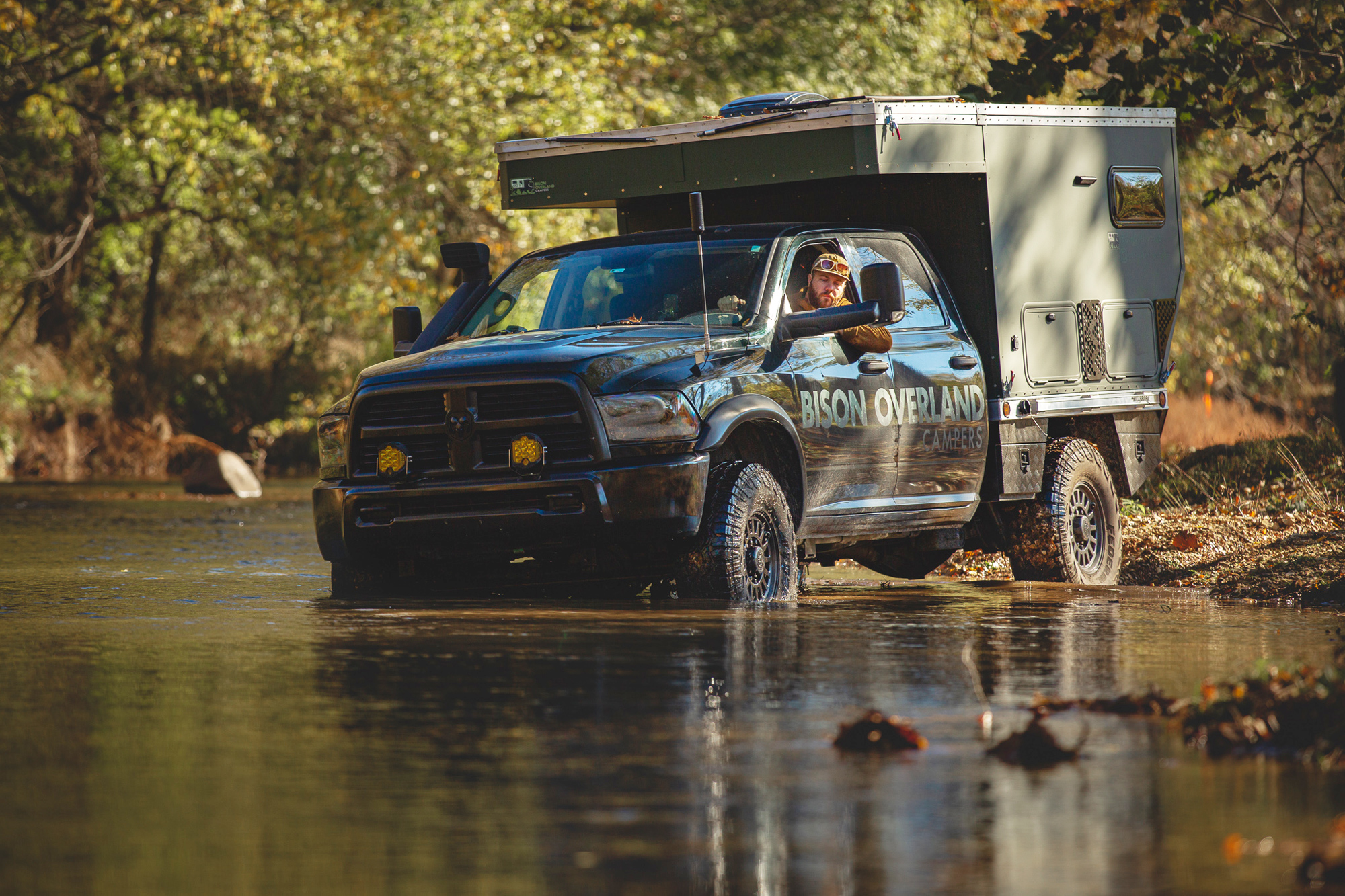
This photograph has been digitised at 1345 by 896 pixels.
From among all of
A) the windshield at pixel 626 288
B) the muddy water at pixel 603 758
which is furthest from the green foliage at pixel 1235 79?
the muddy water at pixel 603 758

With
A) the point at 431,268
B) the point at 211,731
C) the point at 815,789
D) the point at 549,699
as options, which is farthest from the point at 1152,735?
the point at 431,268

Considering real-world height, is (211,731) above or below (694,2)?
below

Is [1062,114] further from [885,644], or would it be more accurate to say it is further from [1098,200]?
[885,644]

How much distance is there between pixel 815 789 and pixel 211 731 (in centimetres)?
199

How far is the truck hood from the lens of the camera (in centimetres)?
1001

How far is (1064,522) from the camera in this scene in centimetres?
1288

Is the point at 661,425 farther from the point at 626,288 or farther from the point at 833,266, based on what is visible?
the point at 833,266

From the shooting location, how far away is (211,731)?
635cm

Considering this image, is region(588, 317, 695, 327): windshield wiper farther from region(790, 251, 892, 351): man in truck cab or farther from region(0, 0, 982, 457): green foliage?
region(0, 0, 982, 457): green foliage

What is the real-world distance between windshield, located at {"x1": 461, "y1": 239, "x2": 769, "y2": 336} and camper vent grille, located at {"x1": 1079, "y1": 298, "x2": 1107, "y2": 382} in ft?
9.52

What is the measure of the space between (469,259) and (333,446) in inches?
80.8

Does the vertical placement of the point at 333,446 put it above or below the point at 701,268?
below

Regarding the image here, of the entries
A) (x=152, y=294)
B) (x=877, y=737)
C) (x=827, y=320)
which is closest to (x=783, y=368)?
(x=827, y=320)

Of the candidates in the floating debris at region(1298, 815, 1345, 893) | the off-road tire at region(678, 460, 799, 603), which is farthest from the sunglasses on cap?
A: the floating debris at region(1298, 815, 1345, 893)
